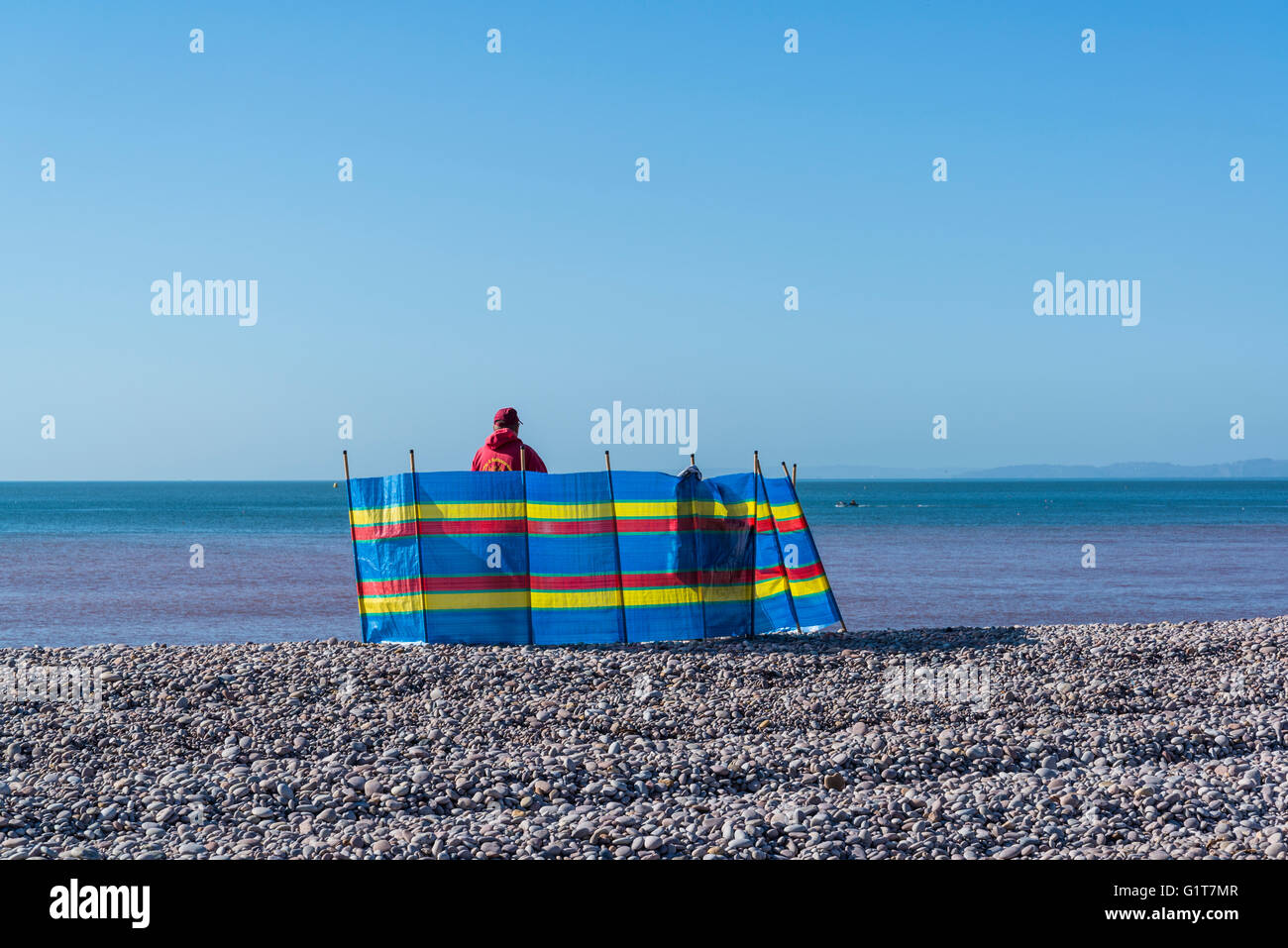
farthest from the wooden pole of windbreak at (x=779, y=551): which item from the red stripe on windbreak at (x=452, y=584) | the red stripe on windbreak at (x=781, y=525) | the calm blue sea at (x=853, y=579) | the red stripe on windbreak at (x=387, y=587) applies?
the calm blue sea at (x=853, y=579)

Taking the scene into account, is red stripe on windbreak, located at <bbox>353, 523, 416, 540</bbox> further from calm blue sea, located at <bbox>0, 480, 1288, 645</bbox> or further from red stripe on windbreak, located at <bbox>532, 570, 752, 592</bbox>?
calm blue sea, located at <bbox>0, 480, 1288, 645</bbox>

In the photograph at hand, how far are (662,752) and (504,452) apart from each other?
5402 mm

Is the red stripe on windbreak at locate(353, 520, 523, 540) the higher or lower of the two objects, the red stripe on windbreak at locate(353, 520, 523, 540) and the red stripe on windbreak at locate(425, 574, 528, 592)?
the higher

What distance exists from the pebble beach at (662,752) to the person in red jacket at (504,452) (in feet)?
7.16

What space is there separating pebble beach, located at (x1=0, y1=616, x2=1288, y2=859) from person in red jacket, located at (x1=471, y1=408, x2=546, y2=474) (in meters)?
2.18

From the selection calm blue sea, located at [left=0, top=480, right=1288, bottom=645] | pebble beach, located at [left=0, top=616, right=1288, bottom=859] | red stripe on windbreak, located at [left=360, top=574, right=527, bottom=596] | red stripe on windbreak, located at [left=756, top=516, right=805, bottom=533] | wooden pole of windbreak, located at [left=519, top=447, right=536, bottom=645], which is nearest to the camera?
pebble beach, located at [left=0, top=616, right=1288, bottom=859]

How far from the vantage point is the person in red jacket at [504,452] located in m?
12.6

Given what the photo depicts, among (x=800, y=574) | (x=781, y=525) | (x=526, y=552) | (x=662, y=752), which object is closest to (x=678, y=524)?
(x=781, y=525)

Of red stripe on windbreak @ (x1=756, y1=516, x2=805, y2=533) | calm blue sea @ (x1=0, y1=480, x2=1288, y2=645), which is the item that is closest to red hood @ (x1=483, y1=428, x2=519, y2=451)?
red stripe on windbreak @ (x1=756, y1=516, x2=805, y2=533)

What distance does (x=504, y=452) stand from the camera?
41.5 feet

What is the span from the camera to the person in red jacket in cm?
1259

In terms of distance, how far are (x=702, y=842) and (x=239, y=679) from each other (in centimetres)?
567

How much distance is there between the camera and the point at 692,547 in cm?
1238
